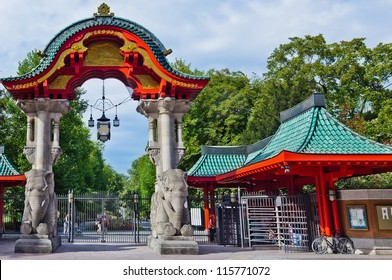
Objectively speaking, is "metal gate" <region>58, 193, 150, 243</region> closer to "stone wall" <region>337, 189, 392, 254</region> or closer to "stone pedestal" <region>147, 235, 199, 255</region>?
"stone pedestal" <region>147, 235, 199, 255</region>

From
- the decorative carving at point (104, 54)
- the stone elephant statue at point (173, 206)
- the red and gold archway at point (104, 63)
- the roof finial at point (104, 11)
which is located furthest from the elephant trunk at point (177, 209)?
the roof finial at point (104, 11)

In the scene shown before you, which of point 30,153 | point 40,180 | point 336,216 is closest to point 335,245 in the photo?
point 336,216

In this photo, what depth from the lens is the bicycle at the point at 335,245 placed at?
1240 centimetres

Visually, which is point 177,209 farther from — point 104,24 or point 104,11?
point 104,11

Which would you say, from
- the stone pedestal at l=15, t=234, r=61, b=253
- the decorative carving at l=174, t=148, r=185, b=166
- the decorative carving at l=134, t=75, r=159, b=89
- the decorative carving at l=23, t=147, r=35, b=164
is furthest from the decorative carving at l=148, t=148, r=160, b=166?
the stone pedestal at l=15, t=234, r=61, b=253

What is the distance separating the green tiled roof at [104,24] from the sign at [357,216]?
292 inches

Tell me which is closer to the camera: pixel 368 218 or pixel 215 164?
pixel 368 218

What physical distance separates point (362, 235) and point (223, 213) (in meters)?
6.39

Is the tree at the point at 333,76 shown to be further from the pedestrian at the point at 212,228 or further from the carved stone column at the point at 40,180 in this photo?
the carved stone column at the point at 40,180

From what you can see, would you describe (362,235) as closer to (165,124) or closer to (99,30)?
(165,124)

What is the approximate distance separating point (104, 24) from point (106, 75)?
85.4 inches

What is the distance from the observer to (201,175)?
65.7ft

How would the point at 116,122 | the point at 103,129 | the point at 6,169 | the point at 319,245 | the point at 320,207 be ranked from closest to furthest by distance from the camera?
the point at 319,245 → the point at 320,207 → the point at 103,129 → the point at 116,122 → the point at 6,169

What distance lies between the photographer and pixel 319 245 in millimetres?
12594
